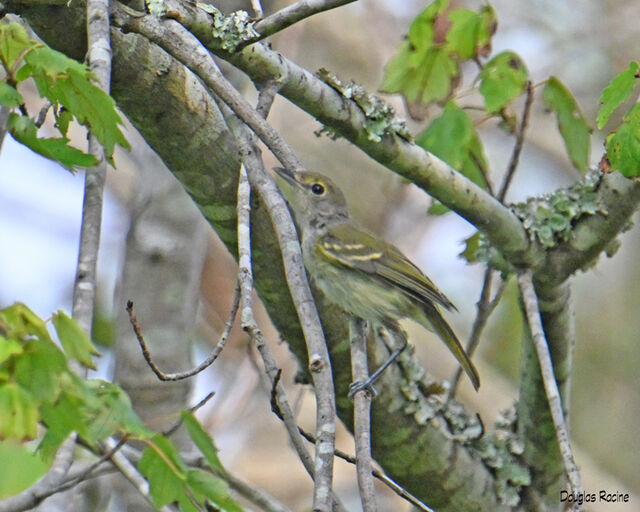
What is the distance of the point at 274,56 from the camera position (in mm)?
2977

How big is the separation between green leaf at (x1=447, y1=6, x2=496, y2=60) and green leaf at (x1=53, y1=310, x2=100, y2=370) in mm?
2873

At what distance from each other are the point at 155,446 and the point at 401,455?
1.88 metres

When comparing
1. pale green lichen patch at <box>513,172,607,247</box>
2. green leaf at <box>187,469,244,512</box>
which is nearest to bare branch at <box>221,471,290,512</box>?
green leaf at <box>187,469,244,512</box>

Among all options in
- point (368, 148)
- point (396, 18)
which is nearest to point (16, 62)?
point (368, 148)

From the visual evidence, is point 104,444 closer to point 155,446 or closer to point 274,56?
point 155,446

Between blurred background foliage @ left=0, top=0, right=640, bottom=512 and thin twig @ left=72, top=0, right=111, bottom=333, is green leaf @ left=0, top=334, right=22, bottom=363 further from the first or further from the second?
blurred background foliage @ left=0, top=0, right=640, bottom=512

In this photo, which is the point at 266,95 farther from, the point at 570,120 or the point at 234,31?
the point at 570,120

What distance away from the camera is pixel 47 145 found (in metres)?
2.41

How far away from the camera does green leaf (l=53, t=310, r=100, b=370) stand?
1829 mm

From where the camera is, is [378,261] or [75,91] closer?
[75,91]

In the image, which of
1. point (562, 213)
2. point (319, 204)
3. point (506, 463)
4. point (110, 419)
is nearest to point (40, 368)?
point (110, 419)

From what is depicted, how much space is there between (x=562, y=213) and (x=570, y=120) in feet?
2.06

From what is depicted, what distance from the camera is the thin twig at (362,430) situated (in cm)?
197

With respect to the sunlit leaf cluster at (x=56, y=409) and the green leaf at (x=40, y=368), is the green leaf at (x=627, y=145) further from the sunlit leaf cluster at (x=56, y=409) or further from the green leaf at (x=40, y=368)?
the green leaf at (x=40, y=368)
